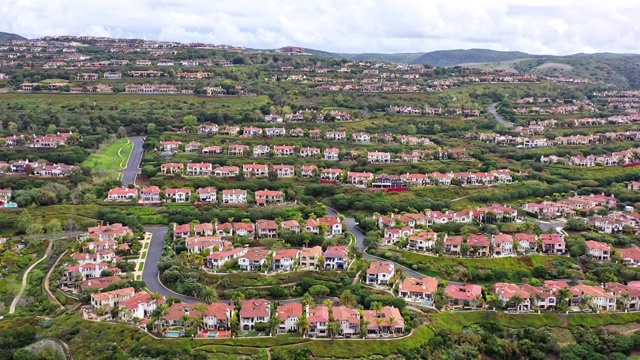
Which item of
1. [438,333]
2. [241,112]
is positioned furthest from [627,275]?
[241,112]

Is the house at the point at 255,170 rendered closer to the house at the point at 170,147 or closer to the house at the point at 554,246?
the house at the point at 170,147

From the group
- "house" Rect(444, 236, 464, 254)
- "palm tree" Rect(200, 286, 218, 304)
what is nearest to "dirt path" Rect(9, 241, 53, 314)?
"palm tree" Rect(200, 286, 218, 304)

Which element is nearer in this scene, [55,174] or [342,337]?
[342,337]

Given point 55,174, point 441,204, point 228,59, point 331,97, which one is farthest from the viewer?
point 228,59

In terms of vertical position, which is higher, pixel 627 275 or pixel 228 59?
pixel 228 59

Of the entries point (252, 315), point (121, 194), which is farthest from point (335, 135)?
point (252, 315)

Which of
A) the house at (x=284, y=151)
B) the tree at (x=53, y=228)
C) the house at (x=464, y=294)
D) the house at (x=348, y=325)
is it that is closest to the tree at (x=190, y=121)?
the house at (x=284, y=151)

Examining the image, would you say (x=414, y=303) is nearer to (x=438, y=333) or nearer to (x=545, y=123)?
(x=438, y=333)
